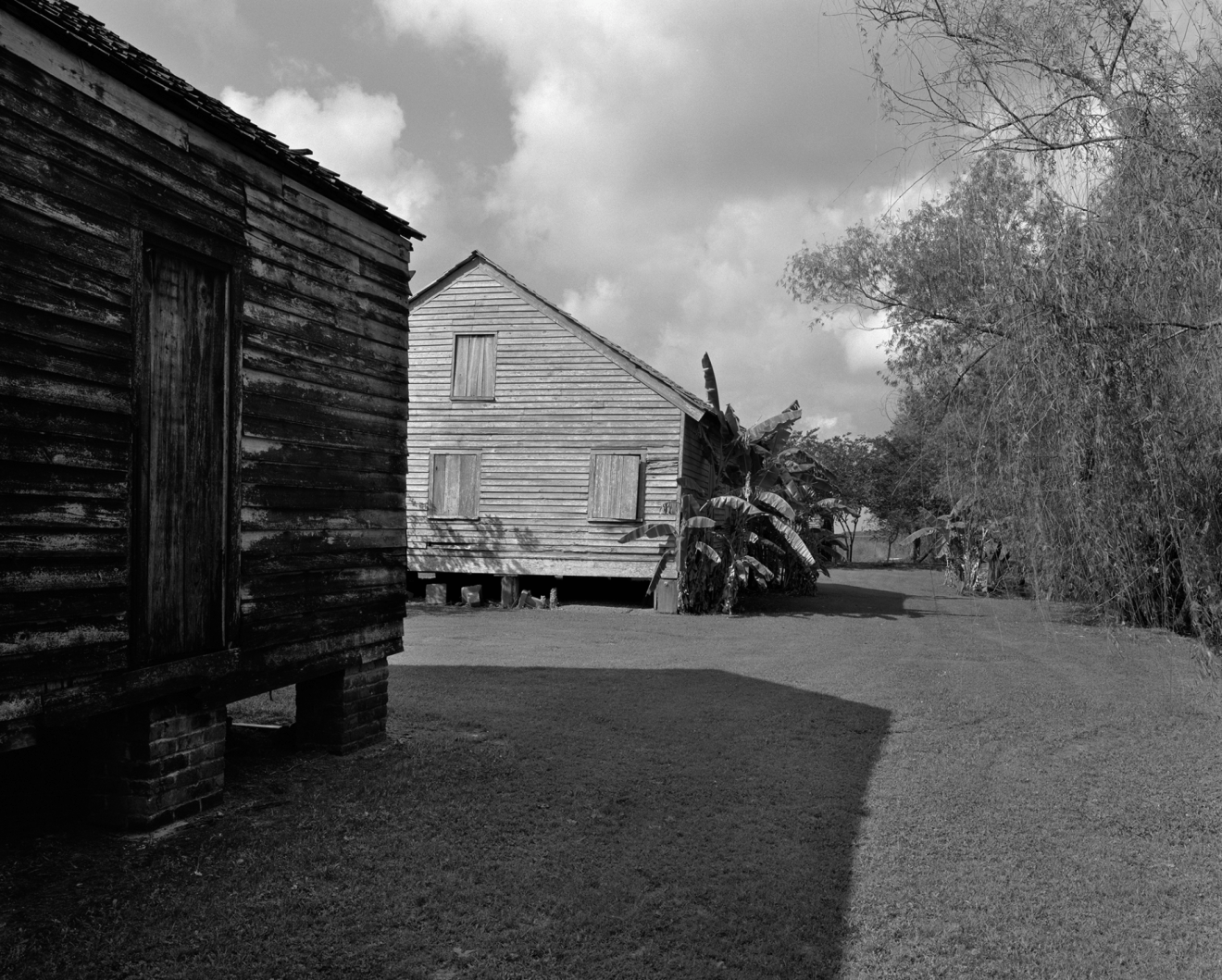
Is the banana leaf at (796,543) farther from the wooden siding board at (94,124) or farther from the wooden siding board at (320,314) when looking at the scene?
the wooden siding board at (94,124)

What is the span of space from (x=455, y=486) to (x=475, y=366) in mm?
2956

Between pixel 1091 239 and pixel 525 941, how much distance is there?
4.77 meters

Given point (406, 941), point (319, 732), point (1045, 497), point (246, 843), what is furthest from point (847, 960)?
point (319, 732)

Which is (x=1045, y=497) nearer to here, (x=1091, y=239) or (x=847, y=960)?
(x=1091, y=239)

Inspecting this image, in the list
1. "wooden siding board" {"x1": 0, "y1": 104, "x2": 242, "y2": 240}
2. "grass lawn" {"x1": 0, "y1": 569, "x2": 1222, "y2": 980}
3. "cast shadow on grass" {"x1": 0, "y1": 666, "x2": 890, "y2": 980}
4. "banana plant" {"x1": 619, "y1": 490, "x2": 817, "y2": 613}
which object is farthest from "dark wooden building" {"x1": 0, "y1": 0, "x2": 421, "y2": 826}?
"banana plant" {"x1": 619, "y1": 490, "x2": 817, "y2": 613}

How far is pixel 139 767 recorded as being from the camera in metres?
5.70

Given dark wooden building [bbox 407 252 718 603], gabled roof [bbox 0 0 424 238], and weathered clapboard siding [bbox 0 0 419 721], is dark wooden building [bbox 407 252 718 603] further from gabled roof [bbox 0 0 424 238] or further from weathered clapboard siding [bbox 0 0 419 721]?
gabled roof [bbox 0 0 424 238]

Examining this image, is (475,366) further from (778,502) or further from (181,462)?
(181,462)

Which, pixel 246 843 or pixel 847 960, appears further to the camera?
pixel 246 843

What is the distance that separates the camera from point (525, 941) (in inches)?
189

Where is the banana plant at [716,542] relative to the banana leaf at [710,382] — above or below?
below

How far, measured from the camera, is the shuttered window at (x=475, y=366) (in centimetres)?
2225

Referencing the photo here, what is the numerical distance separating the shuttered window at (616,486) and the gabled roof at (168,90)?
13572mm

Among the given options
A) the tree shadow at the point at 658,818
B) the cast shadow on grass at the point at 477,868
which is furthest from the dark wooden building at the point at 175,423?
the tree shadow at the point at 658,818
